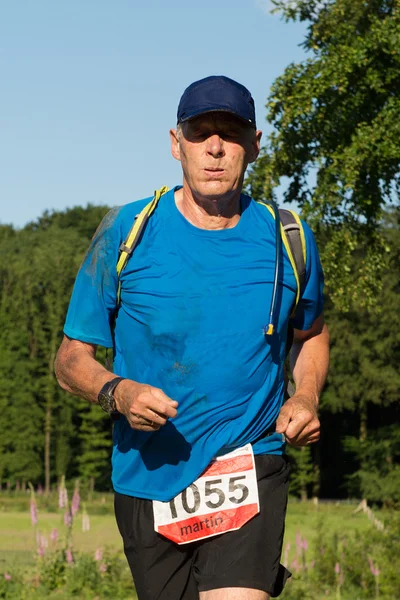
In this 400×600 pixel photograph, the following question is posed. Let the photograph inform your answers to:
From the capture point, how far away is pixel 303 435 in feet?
11.3

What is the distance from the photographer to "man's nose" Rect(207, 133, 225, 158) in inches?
146

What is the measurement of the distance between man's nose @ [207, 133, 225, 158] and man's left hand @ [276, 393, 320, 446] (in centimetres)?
86

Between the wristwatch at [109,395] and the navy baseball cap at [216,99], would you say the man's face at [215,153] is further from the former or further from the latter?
the wristwatch at [109,395]

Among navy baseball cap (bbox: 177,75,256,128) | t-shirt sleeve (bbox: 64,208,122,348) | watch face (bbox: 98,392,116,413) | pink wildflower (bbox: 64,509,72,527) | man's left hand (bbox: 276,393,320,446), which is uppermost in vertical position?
navy baseball cap (bbox: 177,75,256,128)

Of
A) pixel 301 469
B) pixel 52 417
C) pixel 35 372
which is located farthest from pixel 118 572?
pixel 35 372

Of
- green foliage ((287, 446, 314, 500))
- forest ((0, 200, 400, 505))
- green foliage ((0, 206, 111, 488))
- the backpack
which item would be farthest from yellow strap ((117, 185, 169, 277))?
green foliage ((0, 206, 111, 488))

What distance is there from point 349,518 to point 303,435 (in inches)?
1292

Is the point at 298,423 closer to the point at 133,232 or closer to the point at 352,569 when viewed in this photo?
the point at 133,232

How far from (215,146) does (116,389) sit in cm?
90

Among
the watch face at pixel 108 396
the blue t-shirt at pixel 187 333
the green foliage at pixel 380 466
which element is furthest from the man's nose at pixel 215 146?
the green foliage at pixel 380 466

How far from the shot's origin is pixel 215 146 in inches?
147

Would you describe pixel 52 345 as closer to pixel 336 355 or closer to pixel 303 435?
pixel 336 355

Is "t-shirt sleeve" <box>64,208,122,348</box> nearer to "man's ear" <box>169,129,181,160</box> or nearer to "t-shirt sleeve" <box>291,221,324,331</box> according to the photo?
"man's ear" <box>169,129,181,160</box>

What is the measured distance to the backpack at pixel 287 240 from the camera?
3691 mm
